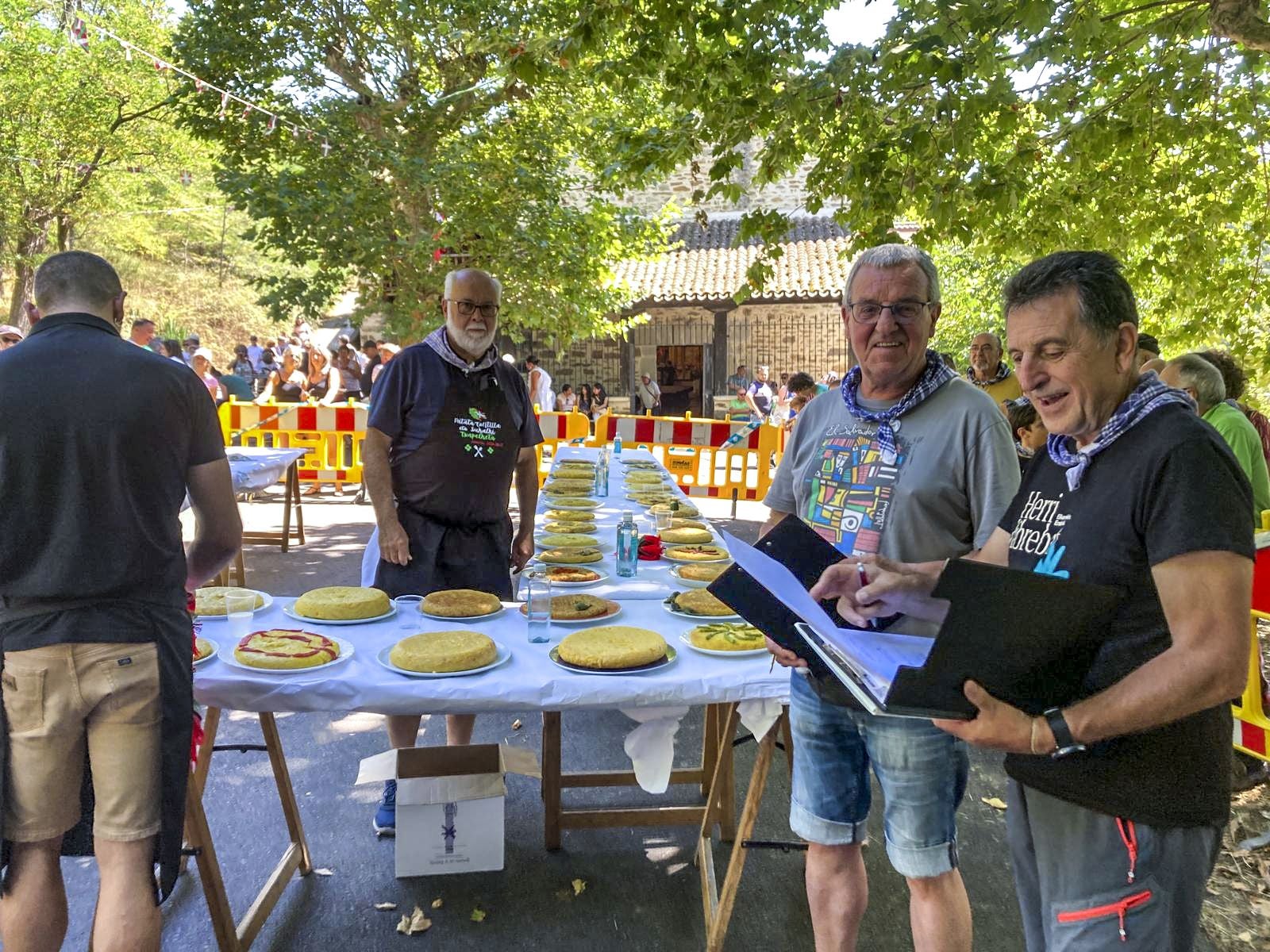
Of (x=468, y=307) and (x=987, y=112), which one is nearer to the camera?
(x=468, y=307)

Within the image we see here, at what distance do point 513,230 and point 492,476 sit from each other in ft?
21.6

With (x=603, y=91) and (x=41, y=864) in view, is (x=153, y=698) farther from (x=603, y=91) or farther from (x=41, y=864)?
(x=603, y=91)

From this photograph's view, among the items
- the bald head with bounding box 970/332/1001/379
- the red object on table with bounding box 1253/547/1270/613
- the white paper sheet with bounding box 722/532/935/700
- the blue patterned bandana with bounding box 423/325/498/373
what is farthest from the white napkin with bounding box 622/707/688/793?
the bald head with bounding box 970/332/1001/379

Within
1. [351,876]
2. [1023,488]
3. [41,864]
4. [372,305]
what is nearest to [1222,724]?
[1023,488]

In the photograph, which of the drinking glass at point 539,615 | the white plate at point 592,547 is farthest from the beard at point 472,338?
the drinking glass at point 539,615

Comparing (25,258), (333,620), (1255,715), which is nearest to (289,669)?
(333,620)

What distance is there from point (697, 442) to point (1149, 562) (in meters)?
9.63

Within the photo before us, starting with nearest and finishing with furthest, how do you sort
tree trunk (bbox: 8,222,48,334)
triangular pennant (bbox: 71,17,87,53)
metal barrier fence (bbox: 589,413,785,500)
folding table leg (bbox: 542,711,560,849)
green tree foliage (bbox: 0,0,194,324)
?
folding table leg (bbox: 542,711,560,849) < triangular pennant (bbox: 71,17,87,53) < metal barrier fence (bbox: 589,413,785,500) < green tree foliage (bbox: 0,0,194,324) < tree trunk (bbox: 8,222,48,334)

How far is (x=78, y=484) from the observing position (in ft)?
6.48

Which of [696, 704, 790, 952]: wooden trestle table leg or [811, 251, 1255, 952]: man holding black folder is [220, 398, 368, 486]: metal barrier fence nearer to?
[696, 704, 790, 952]: wooden trestle table leg

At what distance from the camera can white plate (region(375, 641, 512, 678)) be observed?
7.63 feet

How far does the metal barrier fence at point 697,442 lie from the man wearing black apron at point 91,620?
8.67 m

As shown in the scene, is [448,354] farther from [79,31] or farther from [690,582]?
[79,31]

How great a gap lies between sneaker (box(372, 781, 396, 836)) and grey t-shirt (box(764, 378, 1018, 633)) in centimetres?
220
